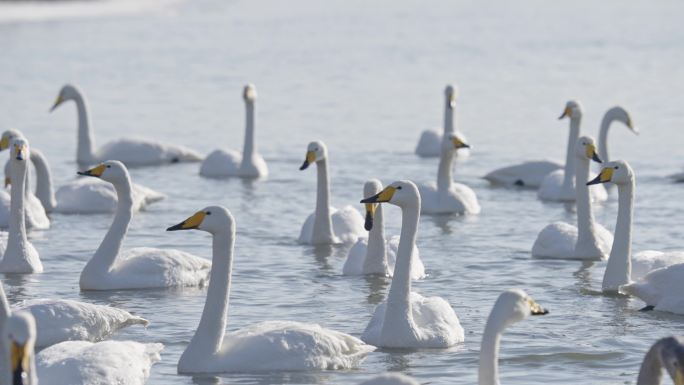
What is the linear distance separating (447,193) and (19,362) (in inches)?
449

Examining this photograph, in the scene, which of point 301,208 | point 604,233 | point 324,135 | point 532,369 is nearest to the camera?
point 532,369

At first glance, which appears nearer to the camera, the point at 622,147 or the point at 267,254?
the point at 267,254

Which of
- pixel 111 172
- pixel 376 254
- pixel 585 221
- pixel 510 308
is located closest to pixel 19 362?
pixel 510 308

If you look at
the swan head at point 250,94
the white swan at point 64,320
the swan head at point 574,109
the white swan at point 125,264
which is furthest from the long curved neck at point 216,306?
the swan head at point 250,94

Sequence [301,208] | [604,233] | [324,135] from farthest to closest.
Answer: [324,135] < [301,208] < [604,233]

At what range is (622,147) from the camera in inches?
934

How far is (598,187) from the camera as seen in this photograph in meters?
18.7

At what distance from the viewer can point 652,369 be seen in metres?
8.28

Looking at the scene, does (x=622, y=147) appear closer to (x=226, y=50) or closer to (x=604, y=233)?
(x=604, y=233)

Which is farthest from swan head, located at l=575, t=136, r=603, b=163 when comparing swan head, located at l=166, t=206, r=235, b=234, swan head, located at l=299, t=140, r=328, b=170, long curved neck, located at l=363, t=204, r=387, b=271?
swan head, located at l=166, t=206, r=235, b=234

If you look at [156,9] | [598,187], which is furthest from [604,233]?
[156,9]

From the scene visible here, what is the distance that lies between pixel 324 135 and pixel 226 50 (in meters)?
19.1

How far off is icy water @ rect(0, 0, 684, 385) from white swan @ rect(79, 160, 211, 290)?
0.54ft

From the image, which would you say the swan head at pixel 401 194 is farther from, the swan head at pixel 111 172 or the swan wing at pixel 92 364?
the swan head at pixel 111 172
